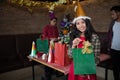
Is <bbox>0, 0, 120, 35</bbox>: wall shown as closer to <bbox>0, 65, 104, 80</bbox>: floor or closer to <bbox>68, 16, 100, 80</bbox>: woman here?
<bbox>0, 65, 104, 80</bbox>: floor

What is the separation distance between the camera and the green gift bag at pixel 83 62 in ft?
6.11

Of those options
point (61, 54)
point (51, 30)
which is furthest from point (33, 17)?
point (61, 54)

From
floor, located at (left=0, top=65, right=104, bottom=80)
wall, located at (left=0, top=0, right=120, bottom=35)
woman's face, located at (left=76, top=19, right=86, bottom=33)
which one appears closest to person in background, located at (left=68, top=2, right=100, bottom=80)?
woman's face, located at (left=76, top=19, right=86, bottom=33)

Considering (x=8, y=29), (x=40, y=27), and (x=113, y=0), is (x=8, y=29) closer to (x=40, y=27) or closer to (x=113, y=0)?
(x=40, y=27)

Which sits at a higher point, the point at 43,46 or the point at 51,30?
the point at 51,30

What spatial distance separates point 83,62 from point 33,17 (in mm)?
3406

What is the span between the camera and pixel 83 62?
73.9 inches

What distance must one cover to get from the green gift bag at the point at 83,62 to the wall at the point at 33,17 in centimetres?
283

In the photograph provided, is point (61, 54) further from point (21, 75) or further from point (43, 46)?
point (21, 75)

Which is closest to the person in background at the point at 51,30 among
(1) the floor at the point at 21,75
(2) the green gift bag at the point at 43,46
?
(2) the green gift bag at the point at 43,46

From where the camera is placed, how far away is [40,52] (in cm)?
293

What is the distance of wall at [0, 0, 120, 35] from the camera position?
448cm

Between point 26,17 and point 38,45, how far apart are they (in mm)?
2121

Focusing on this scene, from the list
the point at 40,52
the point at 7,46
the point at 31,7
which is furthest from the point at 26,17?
the point at 40,52
